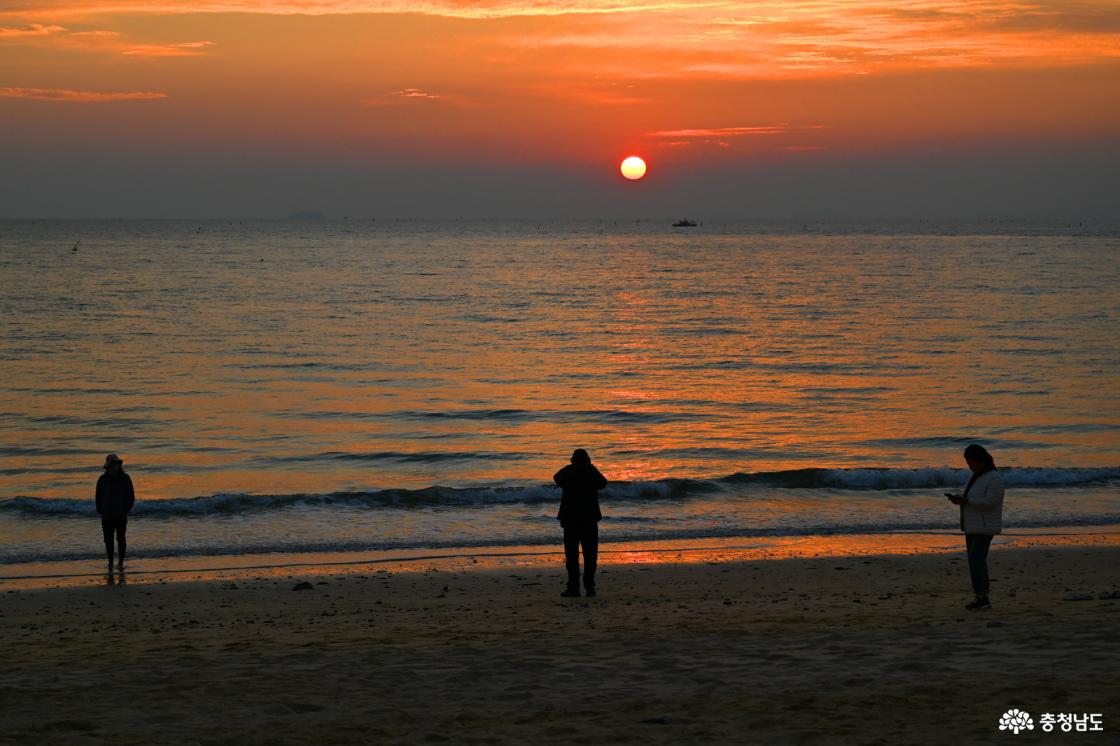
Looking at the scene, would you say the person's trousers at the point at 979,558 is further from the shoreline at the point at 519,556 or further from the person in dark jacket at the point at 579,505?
the shoreline at the point at 519,556

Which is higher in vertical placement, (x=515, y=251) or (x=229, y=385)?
(x=515, y=251)

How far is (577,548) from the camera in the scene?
13125 mm

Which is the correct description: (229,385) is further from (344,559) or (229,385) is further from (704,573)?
(704,573)

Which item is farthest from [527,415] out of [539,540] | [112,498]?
[112,498]

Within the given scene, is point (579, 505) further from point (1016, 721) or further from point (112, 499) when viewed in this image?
point (112, 499)

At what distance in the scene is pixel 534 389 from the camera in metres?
35.9

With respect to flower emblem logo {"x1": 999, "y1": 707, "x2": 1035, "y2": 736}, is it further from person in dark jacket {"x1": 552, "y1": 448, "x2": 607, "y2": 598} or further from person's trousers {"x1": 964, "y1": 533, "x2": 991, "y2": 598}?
person in dark jacket {"x1": 552, "y1": 448, "x2": 607, "y2": 598}


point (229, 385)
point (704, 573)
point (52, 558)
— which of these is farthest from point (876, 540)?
point (229, 385)

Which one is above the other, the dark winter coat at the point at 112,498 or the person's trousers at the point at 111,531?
the dark winter coat at the point at 112,498

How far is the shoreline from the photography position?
15.7 m

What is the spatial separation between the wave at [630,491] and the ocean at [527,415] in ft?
0.21

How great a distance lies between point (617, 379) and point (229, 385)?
1263cm

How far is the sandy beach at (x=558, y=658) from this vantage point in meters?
8.09

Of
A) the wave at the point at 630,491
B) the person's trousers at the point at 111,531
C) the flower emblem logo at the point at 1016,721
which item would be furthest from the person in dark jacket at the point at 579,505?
the wave at the point at 630,491
